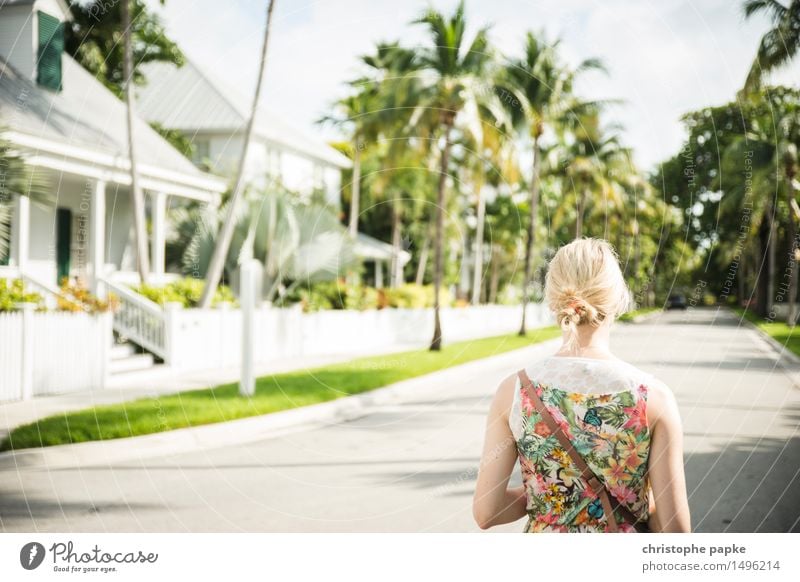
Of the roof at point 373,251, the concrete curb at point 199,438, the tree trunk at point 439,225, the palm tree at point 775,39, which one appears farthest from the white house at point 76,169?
the roof at point 373,251

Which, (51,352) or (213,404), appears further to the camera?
(51,352)

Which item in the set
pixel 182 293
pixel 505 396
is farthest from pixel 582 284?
pixel 182 293

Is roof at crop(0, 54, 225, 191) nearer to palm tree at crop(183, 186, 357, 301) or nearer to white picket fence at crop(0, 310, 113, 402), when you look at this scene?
palm tree at crop(183, 186, 357, 301)

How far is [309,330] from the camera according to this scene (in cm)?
1706

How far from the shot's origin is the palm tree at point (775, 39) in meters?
3.84

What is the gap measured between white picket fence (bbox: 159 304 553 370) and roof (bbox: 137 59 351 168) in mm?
4792

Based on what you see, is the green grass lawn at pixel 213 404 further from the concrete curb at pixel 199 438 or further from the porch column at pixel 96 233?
the porch column at pixel 96 233

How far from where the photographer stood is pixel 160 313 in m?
12.9

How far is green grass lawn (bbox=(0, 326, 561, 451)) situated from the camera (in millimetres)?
7168

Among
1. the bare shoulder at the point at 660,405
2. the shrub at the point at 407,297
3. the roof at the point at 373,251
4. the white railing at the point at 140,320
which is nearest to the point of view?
the bare shoulder at the point at 660,405

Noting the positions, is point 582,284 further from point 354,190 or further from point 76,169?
point 354,190

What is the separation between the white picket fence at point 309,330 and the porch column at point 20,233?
2391 millimetres

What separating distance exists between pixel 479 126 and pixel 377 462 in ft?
31.5

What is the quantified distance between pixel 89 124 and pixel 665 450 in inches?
572
